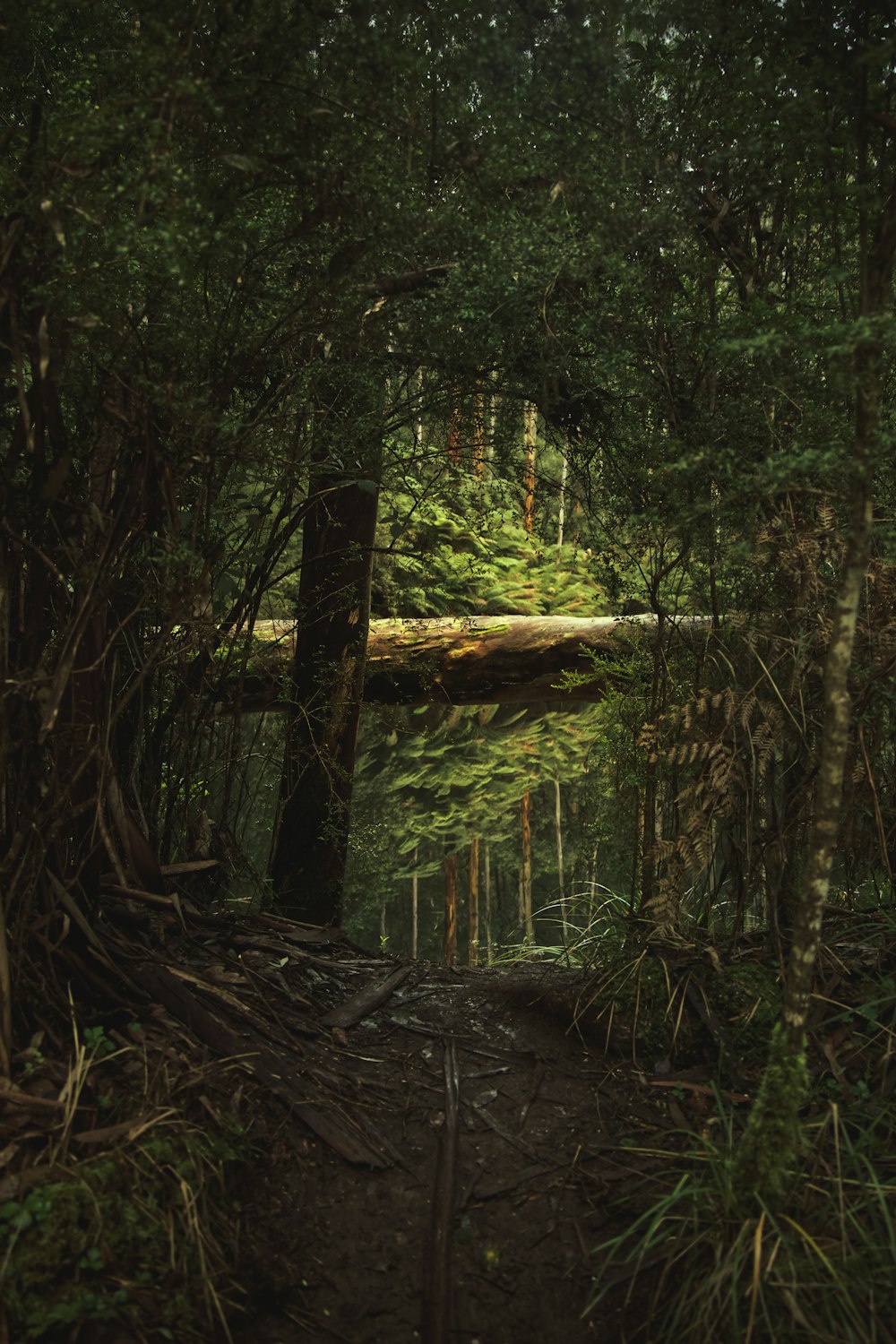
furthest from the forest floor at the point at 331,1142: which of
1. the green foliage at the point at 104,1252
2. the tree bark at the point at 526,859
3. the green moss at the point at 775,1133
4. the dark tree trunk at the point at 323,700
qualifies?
the tree bark at the point at 526,859

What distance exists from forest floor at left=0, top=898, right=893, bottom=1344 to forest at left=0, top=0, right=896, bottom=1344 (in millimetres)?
15

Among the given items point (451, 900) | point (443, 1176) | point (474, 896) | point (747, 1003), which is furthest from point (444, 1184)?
point (474, 896)

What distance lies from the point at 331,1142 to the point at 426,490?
3053 mm

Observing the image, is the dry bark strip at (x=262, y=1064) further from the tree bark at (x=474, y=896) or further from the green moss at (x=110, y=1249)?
the tree bark at (x=474, y=896)

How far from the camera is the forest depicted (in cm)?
234

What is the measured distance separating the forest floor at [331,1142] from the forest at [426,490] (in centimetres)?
1

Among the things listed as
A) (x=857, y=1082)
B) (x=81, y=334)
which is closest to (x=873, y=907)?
(x=857, y=1082)

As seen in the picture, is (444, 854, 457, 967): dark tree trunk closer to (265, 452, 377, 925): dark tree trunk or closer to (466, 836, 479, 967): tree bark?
(466, 836, 479, 967): tree bark

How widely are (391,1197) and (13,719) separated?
179cm

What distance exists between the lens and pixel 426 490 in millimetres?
4867

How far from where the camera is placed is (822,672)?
3.43 m

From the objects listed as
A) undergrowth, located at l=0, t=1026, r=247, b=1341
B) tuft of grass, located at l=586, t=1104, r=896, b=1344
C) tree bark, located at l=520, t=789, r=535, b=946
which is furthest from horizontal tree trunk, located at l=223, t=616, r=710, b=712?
tuft of grass, located at l=586, t=1104, r=896, b=1344

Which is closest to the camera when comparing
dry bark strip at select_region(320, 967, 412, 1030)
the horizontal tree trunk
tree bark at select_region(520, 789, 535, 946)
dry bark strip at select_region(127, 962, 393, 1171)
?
dry bark strip at select_region(127, 962, 393, 1171)

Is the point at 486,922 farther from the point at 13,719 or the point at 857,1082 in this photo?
the point at 13,719
